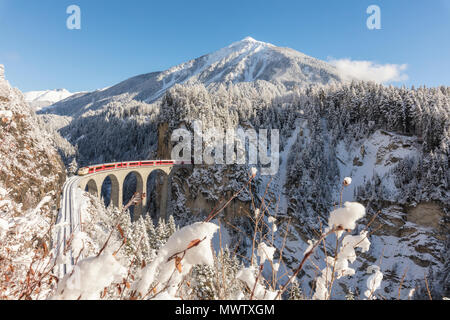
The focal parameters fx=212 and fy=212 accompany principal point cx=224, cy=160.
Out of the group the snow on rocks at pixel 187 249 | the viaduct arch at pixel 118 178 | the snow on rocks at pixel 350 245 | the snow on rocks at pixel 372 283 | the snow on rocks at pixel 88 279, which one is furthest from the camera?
the viaduct arch at pixel 118 178

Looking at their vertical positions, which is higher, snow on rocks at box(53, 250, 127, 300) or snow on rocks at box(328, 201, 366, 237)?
snow on rocks at box(328, 201, 366, 237)

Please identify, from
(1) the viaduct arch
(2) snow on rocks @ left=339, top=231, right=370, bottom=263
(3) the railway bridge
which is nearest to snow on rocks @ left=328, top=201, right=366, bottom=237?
(2) snow on rocks @ left=339, top=231, right=370, bottom=263

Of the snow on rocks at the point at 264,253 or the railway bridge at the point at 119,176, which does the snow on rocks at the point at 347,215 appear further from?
the railway bridge at the point at 119,176

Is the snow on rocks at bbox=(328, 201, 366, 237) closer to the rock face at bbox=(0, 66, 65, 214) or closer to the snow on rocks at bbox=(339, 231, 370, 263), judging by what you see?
the snow on rocks at bbox=(339, 231, 370, 263)

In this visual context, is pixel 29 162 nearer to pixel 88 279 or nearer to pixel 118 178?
pixel 118 178

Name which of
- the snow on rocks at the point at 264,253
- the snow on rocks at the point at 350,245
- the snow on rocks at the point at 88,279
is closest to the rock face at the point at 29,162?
the snow on rocks at the point at 264,253

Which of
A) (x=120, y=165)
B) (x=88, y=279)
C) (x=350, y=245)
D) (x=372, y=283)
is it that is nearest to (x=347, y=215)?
(x=88, y=279)

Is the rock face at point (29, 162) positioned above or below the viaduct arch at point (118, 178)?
above

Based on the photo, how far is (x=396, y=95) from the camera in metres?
39.9

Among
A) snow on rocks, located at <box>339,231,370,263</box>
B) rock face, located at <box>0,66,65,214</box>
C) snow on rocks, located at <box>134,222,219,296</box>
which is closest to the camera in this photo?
snow on rocks, located at <box>134,222,219,296</box>
